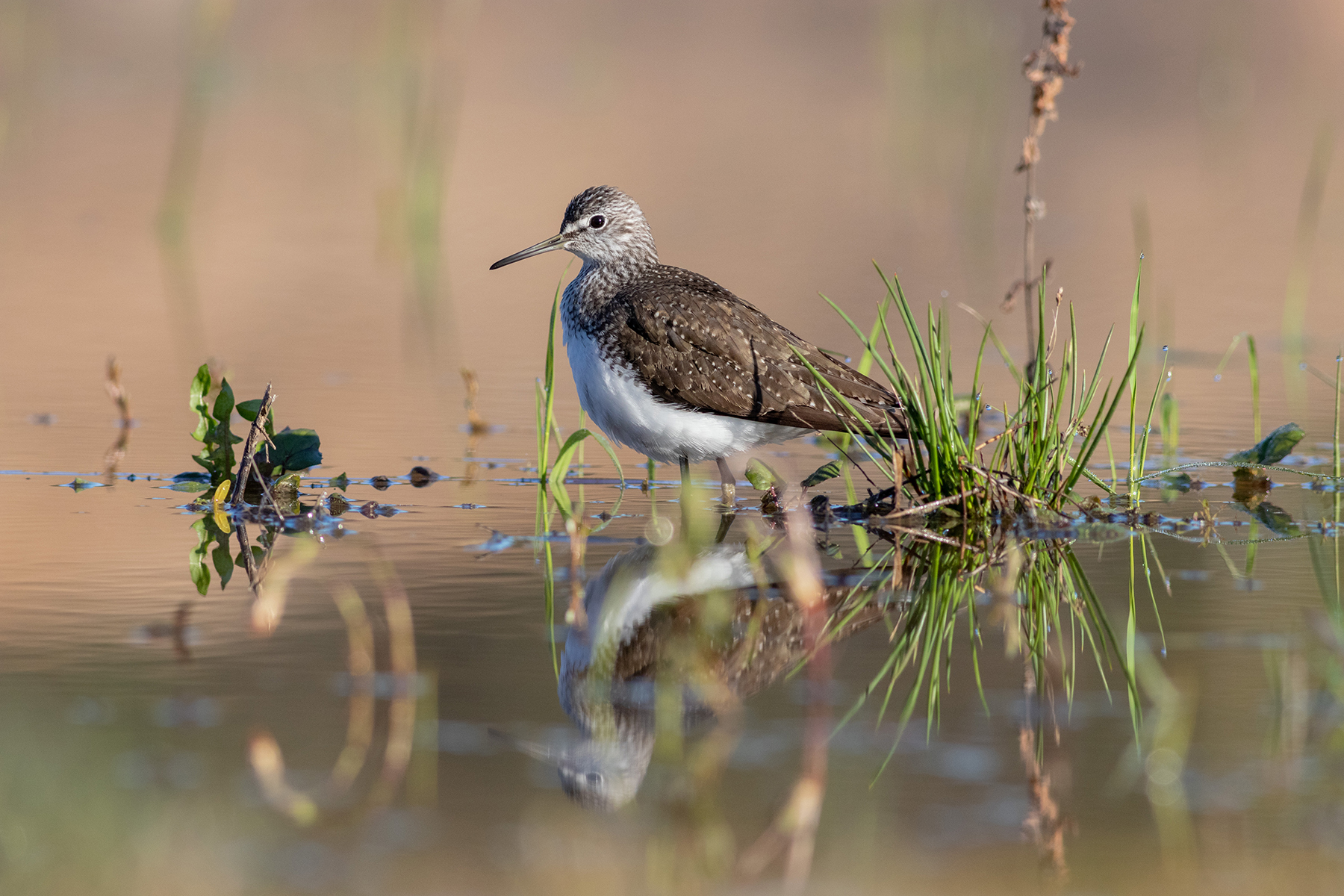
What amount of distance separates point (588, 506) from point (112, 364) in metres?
2.89

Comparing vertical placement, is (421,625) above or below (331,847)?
above

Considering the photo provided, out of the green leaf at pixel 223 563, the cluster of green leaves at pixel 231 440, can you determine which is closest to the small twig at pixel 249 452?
the cluster of green leaves at pixel 231 440

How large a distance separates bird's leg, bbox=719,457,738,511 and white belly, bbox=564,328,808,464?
0.20 metres

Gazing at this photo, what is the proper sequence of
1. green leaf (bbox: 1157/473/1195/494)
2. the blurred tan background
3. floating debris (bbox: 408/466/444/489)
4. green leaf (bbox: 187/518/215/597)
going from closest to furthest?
green leaf (bbox: 187/518/215/597) < floating debris (bbox: 408/466/444/489) < green leaf (bbox: 1157/473/1195/494) < the blurred tan background

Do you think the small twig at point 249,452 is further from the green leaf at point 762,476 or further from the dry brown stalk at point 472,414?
the green leaf at point 762,476

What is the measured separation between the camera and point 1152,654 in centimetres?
465

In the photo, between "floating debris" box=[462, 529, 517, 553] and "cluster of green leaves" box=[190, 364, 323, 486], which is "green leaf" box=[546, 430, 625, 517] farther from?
"cluster of green leaves" box=[190, 364, 323, 486]

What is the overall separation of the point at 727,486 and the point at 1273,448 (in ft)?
8.20

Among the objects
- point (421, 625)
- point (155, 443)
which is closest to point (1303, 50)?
point (155, 443)

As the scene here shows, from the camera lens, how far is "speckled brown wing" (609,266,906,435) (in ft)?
22.3

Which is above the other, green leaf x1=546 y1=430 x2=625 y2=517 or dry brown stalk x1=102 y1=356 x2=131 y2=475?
dry brown stalk x1=102 y1=356 x2=131 y2=475

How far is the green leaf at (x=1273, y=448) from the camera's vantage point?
718cm

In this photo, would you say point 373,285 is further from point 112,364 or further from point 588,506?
point 588,506

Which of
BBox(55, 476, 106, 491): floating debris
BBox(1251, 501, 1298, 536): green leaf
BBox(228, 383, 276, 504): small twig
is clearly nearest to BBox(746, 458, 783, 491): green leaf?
BBox(1251, 501, 1298, 536): green leaf
